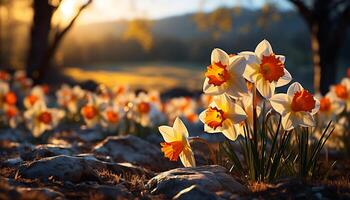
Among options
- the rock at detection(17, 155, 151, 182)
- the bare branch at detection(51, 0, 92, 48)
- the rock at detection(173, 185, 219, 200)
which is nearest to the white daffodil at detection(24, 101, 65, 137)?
the rock at detection(17, 155, 151, 182)

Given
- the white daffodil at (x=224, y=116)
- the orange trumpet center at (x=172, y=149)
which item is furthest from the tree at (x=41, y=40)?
the white daffodil at (x=224, y=116)

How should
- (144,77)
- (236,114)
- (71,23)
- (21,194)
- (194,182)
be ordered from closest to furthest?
(21,194) → (194,182) → (236,114) → (71,23) → (144,77)

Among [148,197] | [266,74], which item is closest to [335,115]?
[266,74]

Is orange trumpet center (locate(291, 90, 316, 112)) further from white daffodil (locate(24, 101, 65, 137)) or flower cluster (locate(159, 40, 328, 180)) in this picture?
white daffodil (locate(24, 101, 65, 137))

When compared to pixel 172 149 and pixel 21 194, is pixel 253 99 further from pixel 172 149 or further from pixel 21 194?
pixel 21 194

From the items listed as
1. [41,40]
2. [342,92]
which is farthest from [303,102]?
[41,40]

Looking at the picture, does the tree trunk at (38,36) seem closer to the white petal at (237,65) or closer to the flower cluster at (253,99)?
the flower cluster at (253,99)
